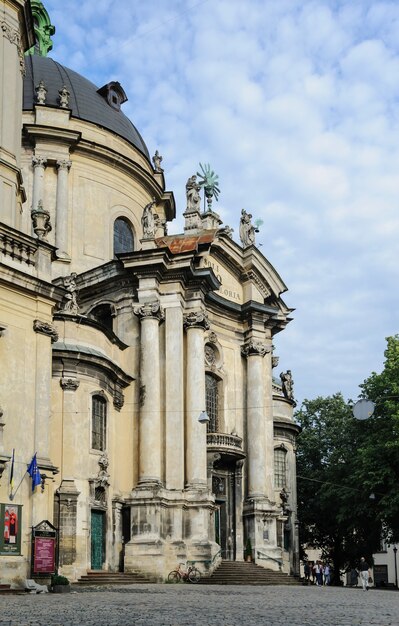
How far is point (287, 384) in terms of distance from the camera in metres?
50.3

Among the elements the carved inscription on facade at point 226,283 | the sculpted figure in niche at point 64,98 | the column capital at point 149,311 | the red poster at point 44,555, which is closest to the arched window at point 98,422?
the column capital at point 149,311

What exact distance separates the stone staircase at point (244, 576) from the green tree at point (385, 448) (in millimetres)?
5162

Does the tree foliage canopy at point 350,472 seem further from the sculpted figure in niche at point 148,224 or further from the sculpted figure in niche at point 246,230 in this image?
the sculpted figure in niche at point 148,224

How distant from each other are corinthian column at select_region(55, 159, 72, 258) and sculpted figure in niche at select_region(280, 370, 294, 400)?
1528cm

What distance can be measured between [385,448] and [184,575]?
11311 millimetres

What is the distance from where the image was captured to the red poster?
25156mm

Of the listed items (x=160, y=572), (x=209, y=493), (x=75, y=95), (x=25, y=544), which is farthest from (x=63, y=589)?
(x=75, y=95)

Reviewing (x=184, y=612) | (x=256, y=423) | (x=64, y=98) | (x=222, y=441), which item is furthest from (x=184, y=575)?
(x=64, y=98)

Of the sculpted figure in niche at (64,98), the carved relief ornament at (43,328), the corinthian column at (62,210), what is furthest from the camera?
the sculpted figure in niche at (64,98)

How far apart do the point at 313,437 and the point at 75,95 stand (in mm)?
26812

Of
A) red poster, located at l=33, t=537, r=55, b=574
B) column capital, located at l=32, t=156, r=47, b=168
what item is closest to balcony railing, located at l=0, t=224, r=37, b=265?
red poster, located at l=33, t=537, r=55, b=574

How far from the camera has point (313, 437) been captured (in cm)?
Answer: 5903

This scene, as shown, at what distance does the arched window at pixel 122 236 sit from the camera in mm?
44594

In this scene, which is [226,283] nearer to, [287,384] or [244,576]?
[287,384]
